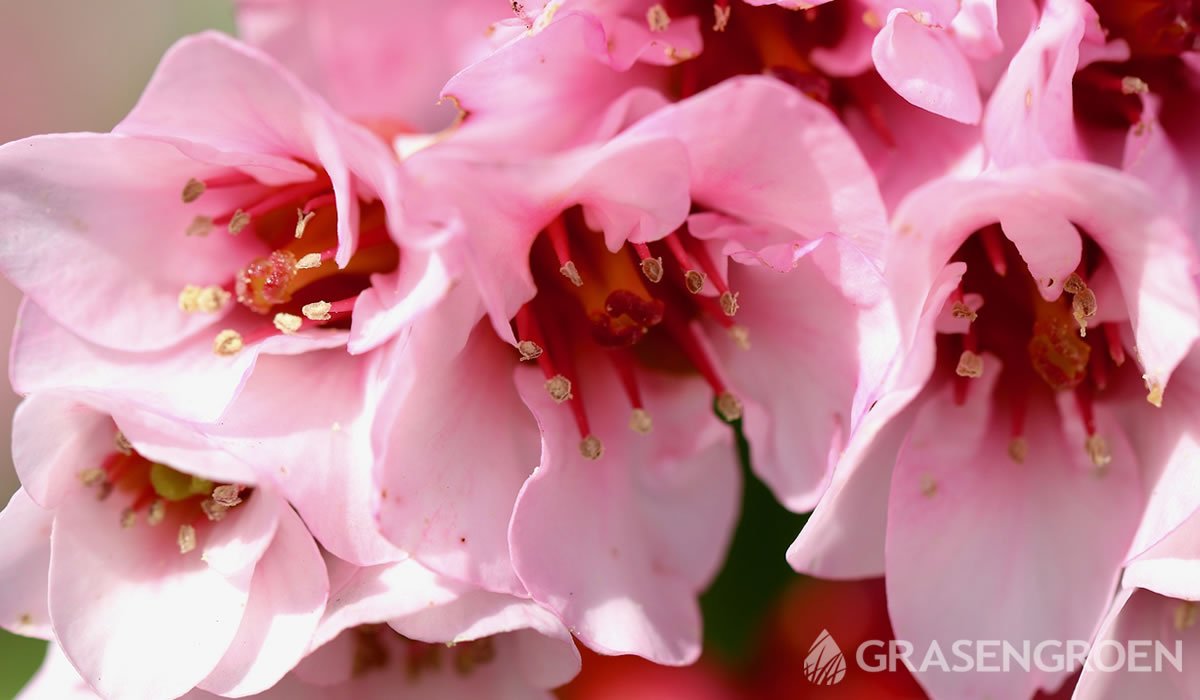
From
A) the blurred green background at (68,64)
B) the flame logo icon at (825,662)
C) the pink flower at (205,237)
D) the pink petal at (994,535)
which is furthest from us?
the blurred green background at (68,64)

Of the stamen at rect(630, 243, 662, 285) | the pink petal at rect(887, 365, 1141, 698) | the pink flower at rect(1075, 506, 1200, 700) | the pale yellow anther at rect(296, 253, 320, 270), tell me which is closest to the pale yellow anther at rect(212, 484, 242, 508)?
the pale yellow anther at rect(296, 253, 320, 270)

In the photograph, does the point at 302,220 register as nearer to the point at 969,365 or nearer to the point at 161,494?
the point at 161,494

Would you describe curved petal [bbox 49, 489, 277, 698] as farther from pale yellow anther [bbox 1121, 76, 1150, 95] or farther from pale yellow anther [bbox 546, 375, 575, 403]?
pale yellow anther [bbox 1121, 76, 1150, 95]

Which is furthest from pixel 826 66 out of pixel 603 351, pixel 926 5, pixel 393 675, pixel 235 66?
pixel 393 675

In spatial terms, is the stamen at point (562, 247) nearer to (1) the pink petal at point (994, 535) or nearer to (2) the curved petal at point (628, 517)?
(2) the curved petal at point (628, 517)

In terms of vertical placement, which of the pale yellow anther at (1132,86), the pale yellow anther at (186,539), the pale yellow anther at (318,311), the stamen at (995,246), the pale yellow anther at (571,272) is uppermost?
the pale yellow anther at (1132,86)

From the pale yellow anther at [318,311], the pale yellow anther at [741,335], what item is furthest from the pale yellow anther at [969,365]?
the pale yellow anther at [318,311]
